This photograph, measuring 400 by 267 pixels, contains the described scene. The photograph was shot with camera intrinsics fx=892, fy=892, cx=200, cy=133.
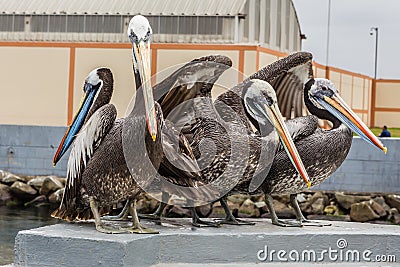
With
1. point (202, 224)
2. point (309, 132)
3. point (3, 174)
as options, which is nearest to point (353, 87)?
point (3, 174)

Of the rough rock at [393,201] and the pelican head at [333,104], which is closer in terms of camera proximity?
the pelican head at [333,104]

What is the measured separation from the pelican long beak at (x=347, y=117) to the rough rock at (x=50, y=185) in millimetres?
12277

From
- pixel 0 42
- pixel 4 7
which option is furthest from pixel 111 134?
pixel 4 7

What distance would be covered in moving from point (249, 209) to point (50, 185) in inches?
185

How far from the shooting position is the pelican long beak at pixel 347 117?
8586 mm

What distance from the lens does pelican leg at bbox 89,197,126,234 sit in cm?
696

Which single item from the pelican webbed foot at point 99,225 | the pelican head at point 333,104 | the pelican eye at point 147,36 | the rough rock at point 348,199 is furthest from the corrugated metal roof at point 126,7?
the pelican webbed foot at point 99,225

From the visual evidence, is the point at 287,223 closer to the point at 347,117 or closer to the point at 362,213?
the point at 347,117

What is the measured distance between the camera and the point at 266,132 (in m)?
8.27

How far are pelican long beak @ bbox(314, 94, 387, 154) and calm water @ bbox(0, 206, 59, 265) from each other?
621 cm

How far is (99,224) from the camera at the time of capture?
7016mm

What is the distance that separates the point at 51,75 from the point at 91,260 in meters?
19.1

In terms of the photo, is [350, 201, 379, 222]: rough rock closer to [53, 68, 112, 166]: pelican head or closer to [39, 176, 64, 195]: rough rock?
[39, 176, 64, 195]: rough rock

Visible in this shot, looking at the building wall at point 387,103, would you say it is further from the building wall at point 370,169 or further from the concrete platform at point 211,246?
the concrete platform at point 211,246
